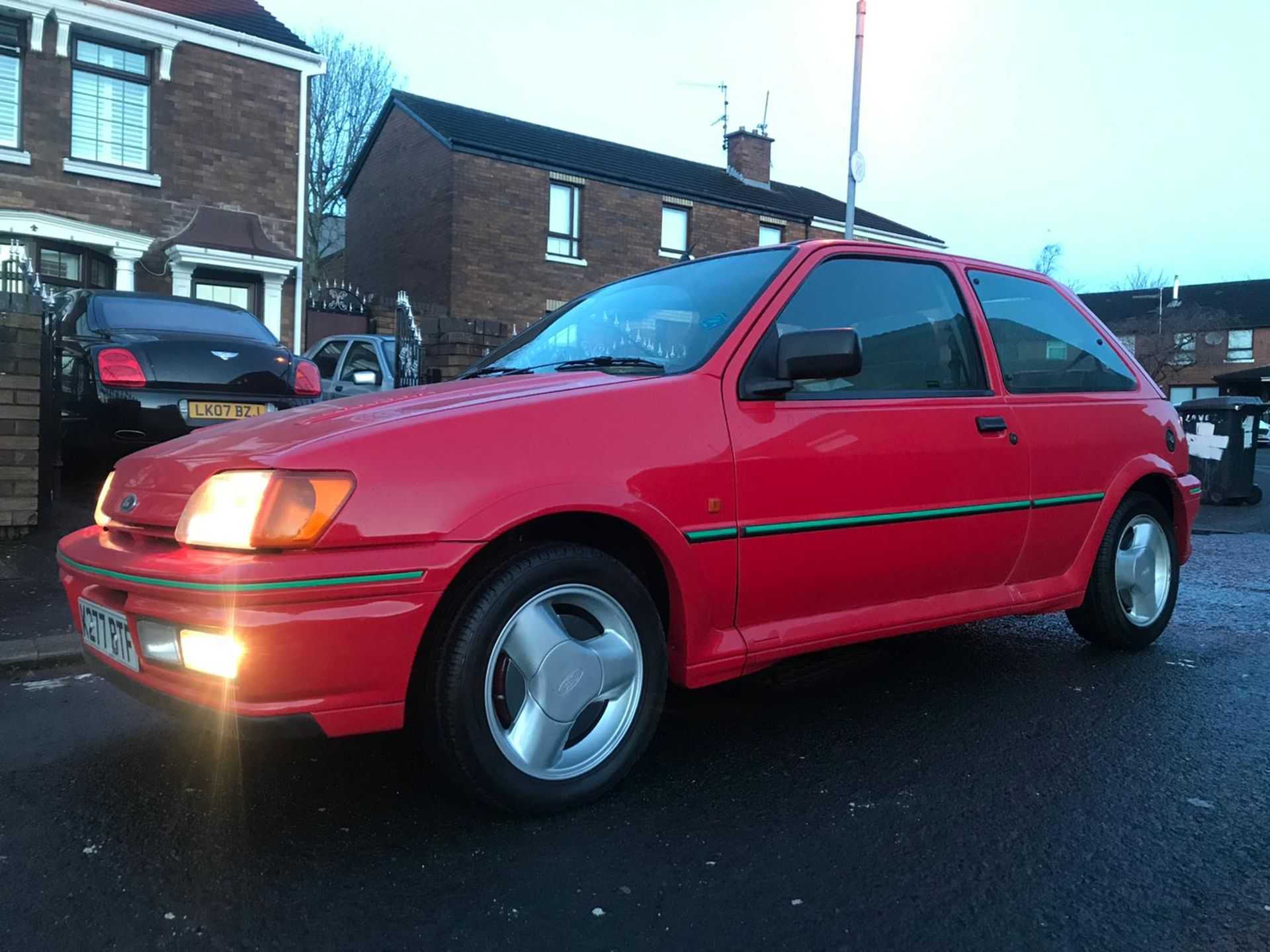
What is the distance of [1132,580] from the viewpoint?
4.39m

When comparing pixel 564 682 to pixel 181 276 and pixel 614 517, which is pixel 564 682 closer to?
pixel 614 517

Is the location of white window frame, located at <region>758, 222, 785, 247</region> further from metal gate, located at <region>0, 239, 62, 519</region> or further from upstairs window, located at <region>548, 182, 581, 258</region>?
metal gate, located at <region>0, 239, 62, 519</region>

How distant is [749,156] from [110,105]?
1690 cm

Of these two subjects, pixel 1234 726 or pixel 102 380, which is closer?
pixel 1234 726

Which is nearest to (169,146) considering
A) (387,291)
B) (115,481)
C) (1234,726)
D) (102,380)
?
(387,291)

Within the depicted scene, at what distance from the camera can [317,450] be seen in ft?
7.88

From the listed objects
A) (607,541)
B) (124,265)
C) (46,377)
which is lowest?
(607,541)

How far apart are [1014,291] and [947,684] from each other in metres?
1.67

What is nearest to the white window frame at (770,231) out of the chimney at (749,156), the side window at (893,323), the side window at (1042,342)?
the chimney at (749,156)

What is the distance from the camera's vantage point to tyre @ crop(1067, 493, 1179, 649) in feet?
14.0

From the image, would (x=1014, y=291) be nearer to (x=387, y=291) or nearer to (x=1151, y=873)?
(x=1151, y=873)

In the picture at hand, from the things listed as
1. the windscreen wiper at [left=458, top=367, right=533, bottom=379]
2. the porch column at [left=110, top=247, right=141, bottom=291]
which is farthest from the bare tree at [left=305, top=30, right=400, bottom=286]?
the windscreen wiper at [left=458, top=367, right=533, bottom=379]

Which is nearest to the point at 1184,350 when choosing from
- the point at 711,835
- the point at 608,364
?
the point at 608,364

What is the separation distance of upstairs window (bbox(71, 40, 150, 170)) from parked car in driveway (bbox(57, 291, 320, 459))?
919 cm
